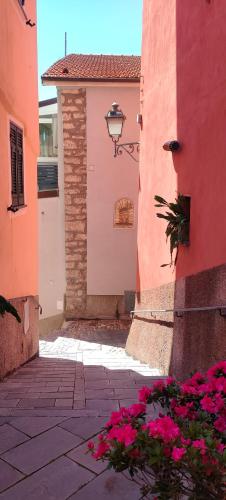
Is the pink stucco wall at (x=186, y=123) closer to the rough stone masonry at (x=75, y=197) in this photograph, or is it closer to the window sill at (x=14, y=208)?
the window sill at (x=14, y=208)

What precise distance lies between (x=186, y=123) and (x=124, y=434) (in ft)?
12.1

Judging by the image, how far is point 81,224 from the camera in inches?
431

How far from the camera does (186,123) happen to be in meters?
4.55

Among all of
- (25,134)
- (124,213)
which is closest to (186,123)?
(25,134)

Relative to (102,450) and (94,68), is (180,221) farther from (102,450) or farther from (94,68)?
(94,68)

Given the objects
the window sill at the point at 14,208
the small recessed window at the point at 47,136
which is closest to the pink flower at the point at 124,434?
the window sill at the point at 14,208

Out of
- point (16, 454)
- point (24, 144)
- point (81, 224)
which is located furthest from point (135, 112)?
point (16, 454)

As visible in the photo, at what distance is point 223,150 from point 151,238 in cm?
317

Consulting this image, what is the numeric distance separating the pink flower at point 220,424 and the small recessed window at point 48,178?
9.56 m

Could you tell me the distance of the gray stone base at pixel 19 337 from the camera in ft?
15.4

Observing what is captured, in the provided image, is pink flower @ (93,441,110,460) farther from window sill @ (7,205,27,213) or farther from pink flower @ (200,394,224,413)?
window sill @ (7,205,27,213)

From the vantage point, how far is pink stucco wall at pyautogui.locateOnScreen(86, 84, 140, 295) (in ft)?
34.5

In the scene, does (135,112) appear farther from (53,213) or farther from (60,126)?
(53,213)

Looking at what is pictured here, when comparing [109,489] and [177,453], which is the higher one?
[177,453]
